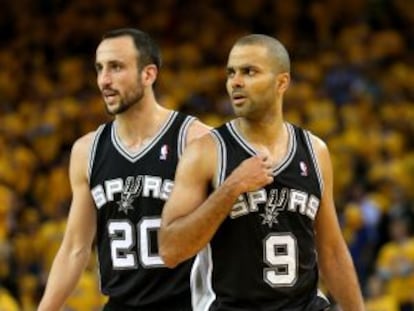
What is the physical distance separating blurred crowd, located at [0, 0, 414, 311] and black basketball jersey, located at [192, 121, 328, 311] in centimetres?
Answer: 453

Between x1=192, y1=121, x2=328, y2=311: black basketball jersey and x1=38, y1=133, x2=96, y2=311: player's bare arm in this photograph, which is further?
x1=38, y1=133, x2=96, y2=311: player's bare arm

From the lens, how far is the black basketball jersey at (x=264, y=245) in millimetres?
4762

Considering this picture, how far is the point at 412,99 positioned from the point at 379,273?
5228 millimetres

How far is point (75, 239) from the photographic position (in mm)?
5594

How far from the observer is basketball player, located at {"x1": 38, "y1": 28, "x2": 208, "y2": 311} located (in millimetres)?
5344

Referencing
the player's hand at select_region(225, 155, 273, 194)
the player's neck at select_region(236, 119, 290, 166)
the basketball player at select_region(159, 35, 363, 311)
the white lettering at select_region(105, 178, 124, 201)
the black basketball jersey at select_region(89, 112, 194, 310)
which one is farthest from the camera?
the white lettering at select_region(105, 178, 124, 201)

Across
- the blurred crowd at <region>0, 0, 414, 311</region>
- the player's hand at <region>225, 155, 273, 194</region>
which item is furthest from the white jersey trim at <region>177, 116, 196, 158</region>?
the blurred crowd at <region>0, 0, 414, 311</region>

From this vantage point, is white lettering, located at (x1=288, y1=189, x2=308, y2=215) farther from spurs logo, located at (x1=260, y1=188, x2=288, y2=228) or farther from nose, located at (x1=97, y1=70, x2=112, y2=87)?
nose, located at (x1=97, y1=70, x2=112, y2=87)

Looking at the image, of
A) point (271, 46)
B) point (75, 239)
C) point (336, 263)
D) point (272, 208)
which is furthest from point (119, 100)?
point (336, 263)

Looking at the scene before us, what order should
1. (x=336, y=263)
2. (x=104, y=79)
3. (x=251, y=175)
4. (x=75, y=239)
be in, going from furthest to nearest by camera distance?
(x=75, y=239) → (x=104, y=79) → (x=336, y=263) → (x=251, y=175)

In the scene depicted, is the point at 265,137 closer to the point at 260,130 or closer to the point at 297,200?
the point at 260,130

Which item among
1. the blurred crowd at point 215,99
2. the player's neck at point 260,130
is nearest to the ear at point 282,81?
the player's neck at point 260,130

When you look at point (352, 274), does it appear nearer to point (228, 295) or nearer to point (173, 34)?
point (228, 295)

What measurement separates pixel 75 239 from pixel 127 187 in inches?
15.3
